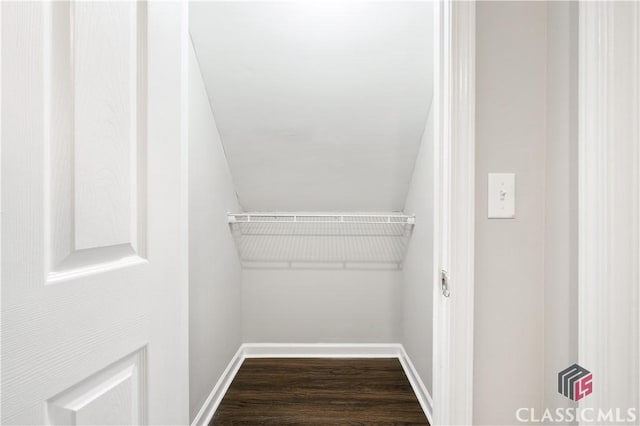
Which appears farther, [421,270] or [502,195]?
[421,270]

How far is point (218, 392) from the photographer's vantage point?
2090 millimetres

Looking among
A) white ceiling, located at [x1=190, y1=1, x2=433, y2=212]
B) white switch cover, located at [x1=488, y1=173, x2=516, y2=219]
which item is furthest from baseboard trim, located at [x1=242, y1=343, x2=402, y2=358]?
white switch cover, located at [x1=488, y1=173, x2=516, y2=219]

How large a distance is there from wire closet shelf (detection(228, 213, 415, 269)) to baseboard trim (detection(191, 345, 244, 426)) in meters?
0.67

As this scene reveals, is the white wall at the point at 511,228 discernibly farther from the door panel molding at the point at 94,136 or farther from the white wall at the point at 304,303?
the white wall at the point at 304,303

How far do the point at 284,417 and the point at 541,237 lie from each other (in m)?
1.60

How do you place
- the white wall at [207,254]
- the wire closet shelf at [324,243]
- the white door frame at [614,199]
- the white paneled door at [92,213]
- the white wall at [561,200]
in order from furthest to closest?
the wire closet shelf at [324,243] → the white wall at [207,254] → the white wall at [561,200] → the white door frame at [614,199] → the white paneled door at [92,213]

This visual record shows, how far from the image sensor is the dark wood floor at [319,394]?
74.3 inches

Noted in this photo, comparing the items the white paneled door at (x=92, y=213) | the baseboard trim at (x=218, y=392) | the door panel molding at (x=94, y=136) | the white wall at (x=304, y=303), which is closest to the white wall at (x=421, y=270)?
the white wall at (x=304, y=303)

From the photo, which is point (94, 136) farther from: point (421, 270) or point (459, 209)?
point (421, 270)

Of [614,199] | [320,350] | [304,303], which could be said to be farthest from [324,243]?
[614,199]

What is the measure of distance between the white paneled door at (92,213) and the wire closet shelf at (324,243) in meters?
1.86

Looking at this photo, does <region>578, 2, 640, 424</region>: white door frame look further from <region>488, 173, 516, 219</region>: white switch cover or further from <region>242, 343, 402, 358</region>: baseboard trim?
<region>242, 343, 402, 358</region>: baseboard trim

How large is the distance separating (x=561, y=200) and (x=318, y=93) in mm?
1455

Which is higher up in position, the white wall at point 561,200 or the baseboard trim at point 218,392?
the white wall at point 561,200
